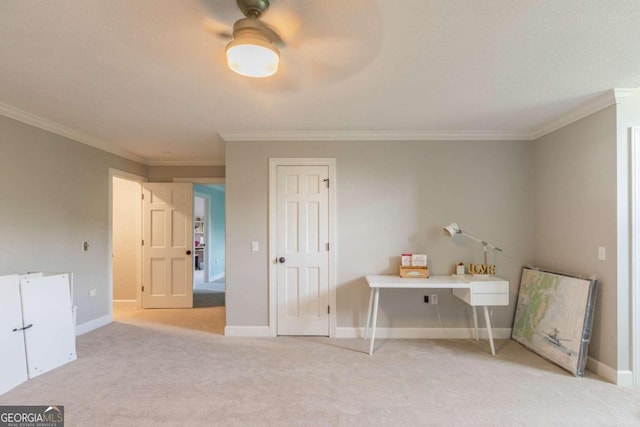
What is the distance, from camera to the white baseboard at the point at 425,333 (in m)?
3.58

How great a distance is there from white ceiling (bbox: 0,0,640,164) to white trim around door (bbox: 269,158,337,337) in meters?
0.41

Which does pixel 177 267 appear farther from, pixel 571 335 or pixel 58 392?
pixel 571 335

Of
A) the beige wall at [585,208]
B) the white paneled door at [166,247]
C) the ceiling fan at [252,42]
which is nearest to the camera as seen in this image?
the ceiling fan at [252,42]

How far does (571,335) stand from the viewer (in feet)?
9.07

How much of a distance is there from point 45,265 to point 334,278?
124 inches

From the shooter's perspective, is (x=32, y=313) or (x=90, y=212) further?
(x=90, y=212)

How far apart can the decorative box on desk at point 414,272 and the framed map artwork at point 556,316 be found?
1135 mm

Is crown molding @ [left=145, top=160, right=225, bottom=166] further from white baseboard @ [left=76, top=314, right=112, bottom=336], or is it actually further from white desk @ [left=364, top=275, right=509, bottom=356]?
white desk @ [left=364, top=275, right=509, bottom=356]

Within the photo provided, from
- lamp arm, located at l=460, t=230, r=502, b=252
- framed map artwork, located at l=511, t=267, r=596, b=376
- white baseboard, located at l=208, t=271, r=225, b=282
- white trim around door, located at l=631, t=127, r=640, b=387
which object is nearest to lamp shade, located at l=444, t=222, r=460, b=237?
lamp arm, located at l=460, t=230, r=502, b=252

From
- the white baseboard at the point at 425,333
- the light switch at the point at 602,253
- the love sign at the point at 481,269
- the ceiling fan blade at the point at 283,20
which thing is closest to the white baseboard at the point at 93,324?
the white baseboard at the point at 425,333

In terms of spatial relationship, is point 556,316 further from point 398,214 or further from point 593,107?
point 593,107

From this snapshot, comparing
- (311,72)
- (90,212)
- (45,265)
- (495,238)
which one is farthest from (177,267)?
(495,238)

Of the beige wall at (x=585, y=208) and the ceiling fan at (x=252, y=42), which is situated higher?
the ceiling fan at (x=252, y=42)

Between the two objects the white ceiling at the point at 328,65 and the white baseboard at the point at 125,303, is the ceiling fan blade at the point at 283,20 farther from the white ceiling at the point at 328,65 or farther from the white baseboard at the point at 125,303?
the white baseboard at the point at 125,303
